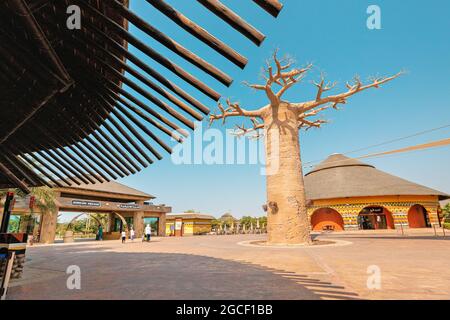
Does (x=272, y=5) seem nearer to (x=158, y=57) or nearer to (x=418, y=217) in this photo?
(x=158, y=57)

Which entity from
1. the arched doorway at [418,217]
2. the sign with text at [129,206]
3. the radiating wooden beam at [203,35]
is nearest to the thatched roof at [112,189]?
the sign with text at [129,206]

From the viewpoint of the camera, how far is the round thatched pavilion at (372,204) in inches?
1051

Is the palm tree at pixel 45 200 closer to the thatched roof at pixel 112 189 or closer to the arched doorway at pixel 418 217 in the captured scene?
the thatched roof at pixel 112 189

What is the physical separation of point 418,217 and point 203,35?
1373 inches

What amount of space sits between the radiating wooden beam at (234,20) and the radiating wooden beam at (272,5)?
14cm

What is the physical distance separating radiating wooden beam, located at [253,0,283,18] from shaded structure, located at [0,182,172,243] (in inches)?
888

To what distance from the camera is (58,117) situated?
10.3 feet

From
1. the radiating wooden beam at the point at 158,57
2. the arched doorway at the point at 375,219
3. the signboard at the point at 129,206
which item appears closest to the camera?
the radiating wooden beam at the point at 158,57

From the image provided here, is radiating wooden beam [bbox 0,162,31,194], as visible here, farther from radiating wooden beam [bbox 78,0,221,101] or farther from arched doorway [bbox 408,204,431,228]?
arched doorway [bbox 408,204,431,228]

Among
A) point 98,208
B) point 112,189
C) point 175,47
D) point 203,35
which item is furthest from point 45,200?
point 203,35

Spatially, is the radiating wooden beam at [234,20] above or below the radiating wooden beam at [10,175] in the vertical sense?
above

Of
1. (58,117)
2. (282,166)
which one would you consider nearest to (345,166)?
A: (282,166)

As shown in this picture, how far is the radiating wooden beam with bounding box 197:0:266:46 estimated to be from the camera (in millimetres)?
1469
